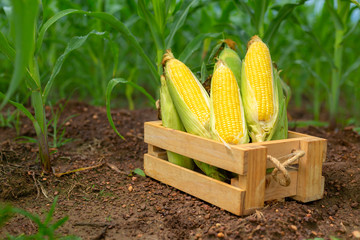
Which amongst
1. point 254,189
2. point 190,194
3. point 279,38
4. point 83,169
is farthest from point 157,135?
point 279,38

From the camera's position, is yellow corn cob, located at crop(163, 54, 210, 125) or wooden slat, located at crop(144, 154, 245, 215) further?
yellow corn cob, located at crop(163, 54, 210, 125)

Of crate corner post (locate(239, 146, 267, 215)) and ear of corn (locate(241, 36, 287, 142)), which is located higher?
ear of corn (locate(241, 36, 287, 142))

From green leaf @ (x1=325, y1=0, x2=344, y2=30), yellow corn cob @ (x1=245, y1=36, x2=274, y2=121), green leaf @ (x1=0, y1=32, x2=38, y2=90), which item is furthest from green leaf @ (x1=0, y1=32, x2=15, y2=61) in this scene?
green leaf @ (x1=325, y1=0, x2=344, y2=30)

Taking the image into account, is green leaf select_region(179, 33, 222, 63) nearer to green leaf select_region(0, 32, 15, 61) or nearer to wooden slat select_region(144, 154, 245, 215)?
wooden slat select_region(144, 154, 245, 215)

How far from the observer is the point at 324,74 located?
4.51 metres

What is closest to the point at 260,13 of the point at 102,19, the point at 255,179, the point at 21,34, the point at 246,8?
the point at 246,8

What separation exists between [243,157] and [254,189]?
0.59 feet

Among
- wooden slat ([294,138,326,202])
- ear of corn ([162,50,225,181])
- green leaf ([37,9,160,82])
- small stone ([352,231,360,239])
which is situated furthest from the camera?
green leaf ([37,9,160,82])

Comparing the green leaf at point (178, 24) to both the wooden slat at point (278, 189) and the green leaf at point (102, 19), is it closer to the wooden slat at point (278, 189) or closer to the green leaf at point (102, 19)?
the green leaf at point (102, 19)

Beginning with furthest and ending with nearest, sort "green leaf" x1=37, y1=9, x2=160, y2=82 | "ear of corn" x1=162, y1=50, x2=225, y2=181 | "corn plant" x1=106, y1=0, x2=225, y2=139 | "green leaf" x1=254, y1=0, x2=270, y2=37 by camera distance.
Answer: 1. "green leaf" x1=254, y1=0, x2=270, y2=37
2. "corn plant" x1=106, y1=0, x2=225, y2=139
3. "green leaf" x1=37, y1=9, x2=160, y2=82
4. "ear of corn" x1=162, y1=50, x2=225, y2=181

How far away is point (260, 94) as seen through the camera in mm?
1925

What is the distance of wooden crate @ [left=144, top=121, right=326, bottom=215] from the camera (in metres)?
1.70

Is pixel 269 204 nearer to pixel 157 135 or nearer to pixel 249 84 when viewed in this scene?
pixel 249 84

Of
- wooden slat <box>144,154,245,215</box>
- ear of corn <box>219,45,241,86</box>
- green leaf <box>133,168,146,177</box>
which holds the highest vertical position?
ear of corn <box>219,45,241,86</box>
